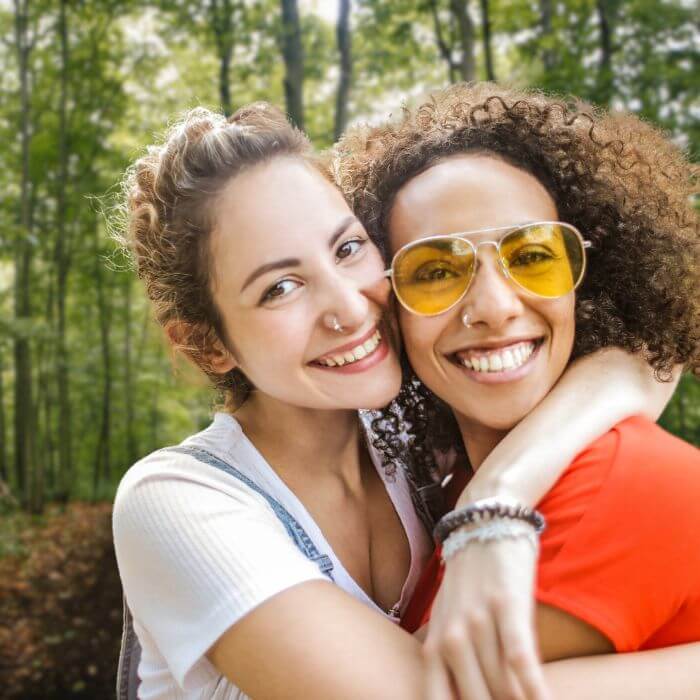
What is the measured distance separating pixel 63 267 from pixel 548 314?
1560 cm

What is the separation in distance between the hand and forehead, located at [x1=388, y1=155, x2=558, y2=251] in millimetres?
895

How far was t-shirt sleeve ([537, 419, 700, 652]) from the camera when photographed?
1.39 metres

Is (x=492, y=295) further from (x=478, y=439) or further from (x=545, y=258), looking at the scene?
(x=478, y=439)

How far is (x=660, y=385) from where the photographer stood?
2029mm

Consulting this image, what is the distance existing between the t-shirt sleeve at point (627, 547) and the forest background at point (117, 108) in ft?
15.8

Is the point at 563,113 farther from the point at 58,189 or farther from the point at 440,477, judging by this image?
the point at 58,189

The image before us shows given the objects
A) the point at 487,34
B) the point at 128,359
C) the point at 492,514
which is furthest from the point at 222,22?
the point at 492,514

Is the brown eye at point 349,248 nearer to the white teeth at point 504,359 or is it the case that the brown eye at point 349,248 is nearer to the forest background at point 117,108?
the white teeth at point 504,359

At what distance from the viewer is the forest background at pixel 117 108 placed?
26.1ft

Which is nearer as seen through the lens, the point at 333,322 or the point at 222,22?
the point at 333,322

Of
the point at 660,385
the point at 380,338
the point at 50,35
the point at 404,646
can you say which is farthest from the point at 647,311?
the point at 50,35

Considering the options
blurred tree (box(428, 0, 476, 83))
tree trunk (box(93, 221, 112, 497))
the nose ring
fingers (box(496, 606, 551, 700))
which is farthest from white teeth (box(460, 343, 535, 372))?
tree trunk (box(93, 221, 112, 497))

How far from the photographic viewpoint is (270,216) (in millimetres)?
2021

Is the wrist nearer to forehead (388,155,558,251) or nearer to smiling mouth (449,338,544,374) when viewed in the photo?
smiling mouth (449,338,544,374)
